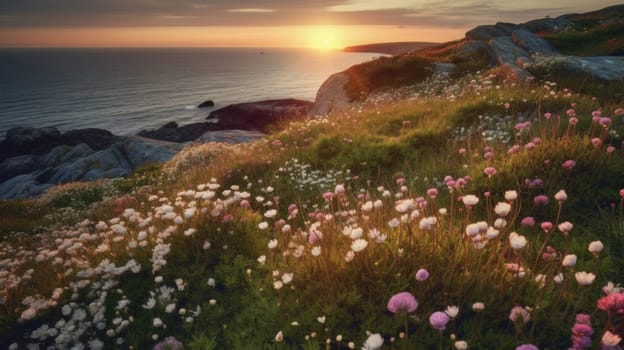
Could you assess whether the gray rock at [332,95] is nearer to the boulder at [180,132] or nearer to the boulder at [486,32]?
the boulder at [486,32]

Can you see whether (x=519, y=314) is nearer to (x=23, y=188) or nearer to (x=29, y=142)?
(x=23, y=188)

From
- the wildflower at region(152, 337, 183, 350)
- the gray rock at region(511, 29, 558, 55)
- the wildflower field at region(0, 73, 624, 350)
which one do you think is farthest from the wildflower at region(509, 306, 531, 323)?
the gray rock at region(511, 29, 558, 55)

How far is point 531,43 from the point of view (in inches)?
904

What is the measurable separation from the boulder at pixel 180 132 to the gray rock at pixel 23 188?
25289 millimetres

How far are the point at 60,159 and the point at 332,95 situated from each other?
37.2 meters

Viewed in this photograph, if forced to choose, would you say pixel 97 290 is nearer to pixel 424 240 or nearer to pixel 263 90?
pixel 424 240

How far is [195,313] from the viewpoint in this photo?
11.8 feet

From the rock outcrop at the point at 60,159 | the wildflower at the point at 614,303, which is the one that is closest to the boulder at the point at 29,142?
the rock outcrop at the point at 60,159

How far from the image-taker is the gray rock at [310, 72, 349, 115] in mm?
25641

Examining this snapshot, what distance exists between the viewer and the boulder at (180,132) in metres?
63.4

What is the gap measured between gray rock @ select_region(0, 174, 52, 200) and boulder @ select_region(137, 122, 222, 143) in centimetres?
2529

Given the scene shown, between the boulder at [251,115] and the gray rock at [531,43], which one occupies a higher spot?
the gray rock at [531,43]

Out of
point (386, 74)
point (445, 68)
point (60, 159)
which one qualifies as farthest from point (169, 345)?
point (60, 159)

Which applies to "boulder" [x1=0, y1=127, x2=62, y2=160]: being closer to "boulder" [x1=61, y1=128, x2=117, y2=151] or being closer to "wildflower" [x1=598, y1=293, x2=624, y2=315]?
"boulder" [x1=61, y1=128, x2=117, y2=151]
